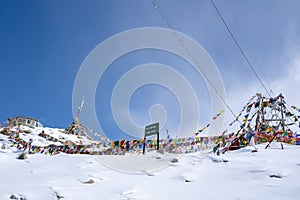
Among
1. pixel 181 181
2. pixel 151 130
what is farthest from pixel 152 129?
pixel 181 181

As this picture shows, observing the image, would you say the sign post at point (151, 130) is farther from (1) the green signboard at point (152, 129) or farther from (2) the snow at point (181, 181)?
(2) the snow at point (181, 181)

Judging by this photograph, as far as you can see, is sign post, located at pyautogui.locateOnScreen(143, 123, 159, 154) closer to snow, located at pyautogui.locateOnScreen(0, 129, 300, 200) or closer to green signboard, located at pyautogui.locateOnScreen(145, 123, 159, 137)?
green signboard, located at pyautogui.locateOnScreen(145, 123, 159, 137)

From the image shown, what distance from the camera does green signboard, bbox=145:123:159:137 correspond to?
1419 cm

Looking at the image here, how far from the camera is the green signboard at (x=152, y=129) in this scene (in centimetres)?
1419

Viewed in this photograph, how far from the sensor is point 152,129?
1449 cm

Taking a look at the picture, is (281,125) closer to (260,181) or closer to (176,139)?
(176,139)

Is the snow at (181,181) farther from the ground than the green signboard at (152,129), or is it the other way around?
the green signboard at (152,129)

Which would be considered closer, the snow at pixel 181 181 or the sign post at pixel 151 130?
the snow at pixel 181 181

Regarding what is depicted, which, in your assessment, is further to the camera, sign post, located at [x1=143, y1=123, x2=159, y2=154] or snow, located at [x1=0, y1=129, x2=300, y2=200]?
sign post, located at [x1=143, y1=123, x2=159, y2=154]

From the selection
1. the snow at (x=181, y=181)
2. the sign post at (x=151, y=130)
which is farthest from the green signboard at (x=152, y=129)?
the snow at (x=181, y=181)

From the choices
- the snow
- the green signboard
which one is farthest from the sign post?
the snow

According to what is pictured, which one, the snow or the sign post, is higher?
the sign post

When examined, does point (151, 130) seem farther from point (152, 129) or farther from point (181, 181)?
point (181, 181)

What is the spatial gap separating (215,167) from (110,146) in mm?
10319
